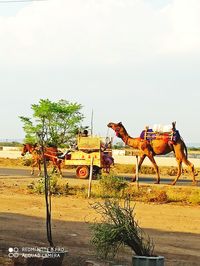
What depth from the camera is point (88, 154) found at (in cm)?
3111

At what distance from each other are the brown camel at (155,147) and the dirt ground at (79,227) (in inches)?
296

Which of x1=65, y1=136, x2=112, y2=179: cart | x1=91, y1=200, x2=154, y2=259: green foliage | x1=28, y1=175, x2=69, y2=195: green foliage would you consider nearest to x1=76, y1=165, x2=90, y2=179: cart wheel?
x1=65, y1=136, x2=112, y2=179: cart

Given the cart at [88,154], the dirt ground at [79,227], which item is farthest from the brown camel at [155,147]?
the dirt ground at [79,227]

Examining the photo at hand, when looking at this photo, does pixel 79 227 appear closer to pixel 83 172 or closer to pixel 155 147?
pixel 155 147

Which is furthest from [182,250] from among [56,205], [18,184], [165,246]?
[18,184]

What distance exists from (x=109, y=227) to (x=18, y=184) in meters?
19.1

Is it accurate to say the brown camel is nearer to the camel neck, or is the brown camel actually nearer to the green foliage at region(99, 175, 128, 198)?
the camel neck

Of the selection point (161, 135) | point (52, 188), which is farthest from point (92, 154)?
point (52, 188)

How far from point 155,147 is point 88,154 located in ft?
10.5

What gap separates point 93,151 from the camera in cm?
3091

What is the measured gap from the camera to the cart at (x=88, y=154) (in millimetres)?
30484

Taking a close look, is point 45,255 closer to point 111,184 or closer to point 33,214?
point 33,214

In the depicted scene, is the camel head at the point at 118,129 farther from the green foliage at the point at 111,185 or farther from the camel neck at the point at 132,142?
the green foliage at the point at 111,185

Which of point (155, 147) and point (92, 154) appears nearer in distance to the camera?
point (155, 147)
